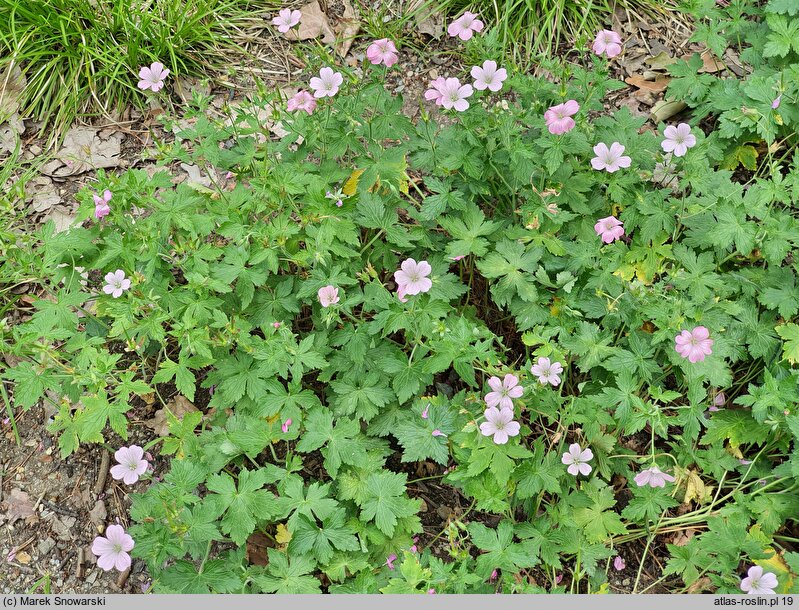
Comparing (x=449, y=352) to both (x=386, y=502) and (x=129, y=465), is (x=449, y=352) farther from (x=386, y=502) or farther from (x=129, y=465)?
(x=129, y=465)

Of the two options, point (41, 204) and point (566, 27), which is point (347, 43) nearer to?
point (566, 27)

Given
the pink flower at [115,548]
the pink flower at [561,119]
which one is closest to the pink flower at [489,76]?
the pink flower at [561,119]

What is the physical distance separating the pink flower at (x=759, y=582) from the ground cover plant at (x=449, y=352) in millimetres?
11

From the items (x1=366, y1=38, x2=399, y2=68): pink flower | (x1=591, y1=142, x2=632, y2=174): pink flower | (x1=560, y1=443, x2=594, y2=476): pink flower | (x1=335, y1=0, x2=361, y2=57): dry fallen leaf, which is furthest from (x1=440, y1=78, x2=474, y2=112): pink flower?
(x1=335, y1=0, x2=361, y2=57): dry fallen leaf

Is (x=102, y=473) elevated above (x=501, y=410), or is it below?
below

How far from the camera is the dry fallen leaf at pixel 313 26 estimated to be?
3.85 meters

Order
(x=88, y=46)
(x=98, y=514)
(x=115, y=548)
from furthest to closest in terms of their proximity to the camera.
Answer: (x=88, y=46)
(x=98, y=514)
(x=115, y=548)

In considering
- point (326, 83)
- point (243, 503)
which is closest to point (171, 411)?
point (243, 503)

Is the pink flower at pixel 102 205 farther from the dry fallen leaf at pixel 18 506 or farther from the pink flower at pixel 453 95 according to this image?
the pink flower at pixel 453 95

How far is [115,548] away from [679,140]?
247 cm

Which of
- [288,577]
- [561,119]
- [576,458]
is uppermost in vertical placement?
[561,119]

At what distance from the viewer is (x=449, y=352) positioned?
2.42 meters

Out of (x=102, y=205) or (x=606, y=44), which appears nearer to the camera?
(x=102, y=205)
